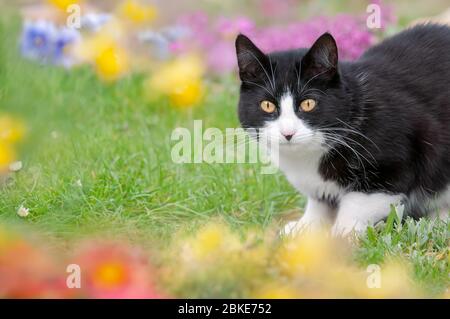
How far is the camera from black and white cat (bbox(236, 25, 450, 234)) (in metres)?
3.08

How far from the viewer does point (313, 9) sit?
7195mm

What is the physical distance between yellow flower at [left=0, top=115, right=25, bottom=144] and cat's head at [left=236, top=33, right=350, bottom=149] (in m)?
1.13

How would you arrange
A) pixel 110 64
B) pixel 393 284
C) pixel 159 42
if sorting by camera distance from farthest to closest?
pixel 159 42 < pixel 110 64 < pixel 393 284

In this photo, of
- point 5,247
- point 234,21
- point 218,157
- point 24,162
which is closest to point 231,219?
point 218,157

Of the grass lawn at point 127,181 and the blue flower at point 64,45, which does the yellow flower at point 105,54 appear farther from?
the grass lawn at point 127,181

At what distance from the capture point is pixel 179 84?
200 inches

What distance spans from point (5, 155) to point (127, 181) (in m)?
0.58

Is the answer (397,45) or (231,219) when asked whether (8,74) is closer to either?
(231,219)

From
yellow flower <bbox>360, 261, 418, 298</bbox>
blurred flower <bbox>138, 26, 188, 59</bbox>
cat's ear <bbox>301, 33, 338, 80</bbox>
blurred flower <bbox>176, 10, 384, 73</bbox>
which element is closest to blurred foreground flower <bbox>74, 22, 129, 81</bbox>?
blurred flower <bbox>138, 26, 188, 59</bbox>

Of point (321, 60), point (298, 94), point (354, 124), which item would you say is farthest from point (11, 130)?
point (354, 124)

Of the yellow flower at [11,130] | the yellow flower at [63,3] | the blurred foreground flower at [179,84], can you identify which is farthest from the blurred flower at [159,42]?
the yellow flower at [11,130]

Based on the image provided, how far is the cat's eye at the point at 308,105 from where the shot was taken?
306cm

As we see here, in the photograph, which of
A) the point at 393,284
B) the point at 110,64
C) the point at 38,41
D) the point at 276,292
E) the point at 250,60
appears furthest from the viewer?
the point at 38,41

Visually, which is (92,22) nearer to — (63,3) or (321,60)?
(63,3)
